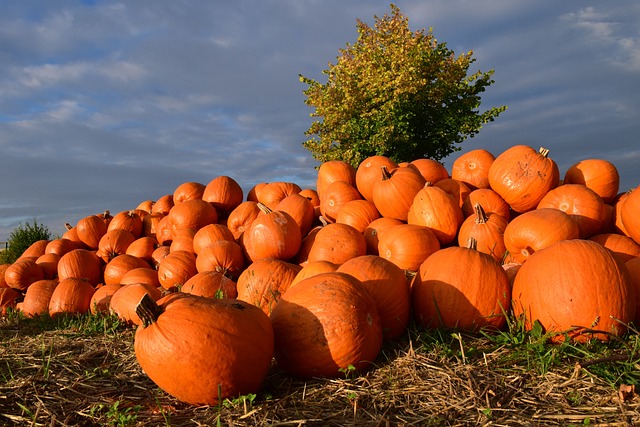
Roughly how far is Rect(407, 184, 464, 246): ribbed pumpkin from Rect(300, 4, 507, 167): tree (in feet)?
42.9

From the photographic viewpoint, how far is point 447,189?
18.5 ft

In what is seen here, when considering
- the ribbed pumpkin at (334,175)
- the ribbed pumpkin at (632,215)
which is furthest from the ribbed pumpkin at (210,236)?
the ribbed pumpkin at (632,215)

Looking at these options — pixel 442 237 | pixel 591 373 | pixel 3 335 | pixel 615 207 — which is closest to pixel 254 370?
pixel 591 373

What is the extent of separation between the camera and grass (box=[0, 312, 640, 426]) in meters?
2.28

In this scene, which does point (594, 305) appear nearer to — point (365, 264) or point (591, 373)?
point (591, 373)

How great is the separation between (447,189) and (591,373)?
325 centimetres

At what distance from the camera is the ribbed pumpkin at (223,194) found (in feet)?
24.1

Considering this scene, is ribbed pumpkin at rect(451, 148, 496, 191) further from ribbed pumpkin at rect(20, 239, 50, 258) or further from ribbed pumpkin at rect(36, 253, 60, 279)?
ribbed pumpkin at rect(20, 239, 50, 258)

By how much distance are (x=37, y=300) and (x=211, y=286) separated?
3.23m

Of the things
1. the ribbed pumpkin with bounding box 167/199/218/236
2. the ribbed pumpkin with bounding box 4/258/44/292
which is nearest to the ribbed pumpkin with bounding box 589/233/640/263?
the ribbed pumpkin with bounding box 167/199/218/236

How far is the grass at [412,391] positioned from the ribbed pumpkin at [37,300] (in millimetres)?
3333

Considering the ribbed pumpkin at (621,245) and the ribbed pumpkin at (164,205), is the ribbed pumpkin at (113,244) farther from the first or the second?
the ribbed pumpkin at (621,245)

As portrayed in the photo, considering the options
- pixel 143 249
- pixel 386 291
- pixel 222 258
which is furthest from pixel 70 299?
pixel 386 291

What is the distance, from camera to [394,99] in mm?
17844
